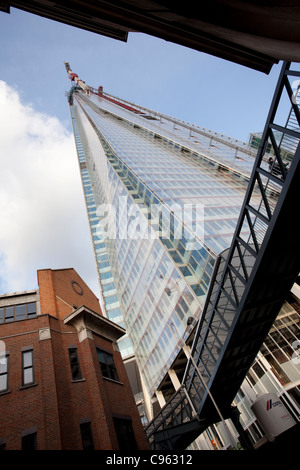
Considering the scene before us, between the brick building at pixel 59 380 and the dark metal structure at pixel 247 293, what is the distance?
4970 millimetres

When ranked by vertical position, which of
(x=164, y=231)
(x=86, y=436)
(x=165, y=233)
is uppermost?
(x=164, y=231)

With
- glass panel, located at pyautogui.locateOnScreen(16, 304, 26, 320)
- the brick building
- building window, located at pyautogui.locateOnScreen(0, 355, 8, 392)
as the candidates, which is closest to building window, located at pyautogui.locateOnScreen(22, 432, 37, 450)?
the brick building

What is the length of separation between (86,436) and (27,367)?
4702 mm

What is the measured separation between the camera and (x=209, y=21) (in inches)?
213

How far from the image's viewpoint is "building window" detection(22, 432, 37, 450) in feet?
39.0

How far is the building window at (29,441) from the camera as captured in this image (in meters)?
11.9

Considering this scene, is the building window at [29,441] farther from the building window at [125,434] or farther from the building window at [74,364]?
the building window at [125,434]

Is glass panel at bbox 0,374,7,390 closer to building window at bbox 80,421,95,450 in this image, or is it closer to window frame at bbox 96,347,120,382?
building window at bbox 80,421,95,450

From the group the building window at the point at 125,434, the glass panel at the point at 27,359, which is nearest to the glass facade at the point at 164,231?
the building window at the point at 125,434

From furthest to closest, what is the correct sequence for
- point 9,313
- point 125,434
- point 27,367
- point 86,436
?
→ point 9,313 → point 125,434 → point 27,367 → point 86,436

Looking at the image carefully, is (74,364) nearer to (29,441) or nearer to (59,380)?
(59,380)

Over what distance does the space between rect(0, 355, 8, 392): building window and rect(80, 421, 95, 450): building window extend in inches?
175

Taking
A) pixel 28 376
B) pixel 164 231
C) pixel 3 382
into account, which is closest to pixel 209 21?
pixel 28 376

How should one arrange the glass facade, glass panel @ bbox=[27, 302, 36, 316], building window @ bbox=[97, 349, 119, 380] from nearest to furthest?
glass panel @ bbox=[27, 302, 36, 316], building window @ bbox=[97, 349, 119, 380], the glass facade
